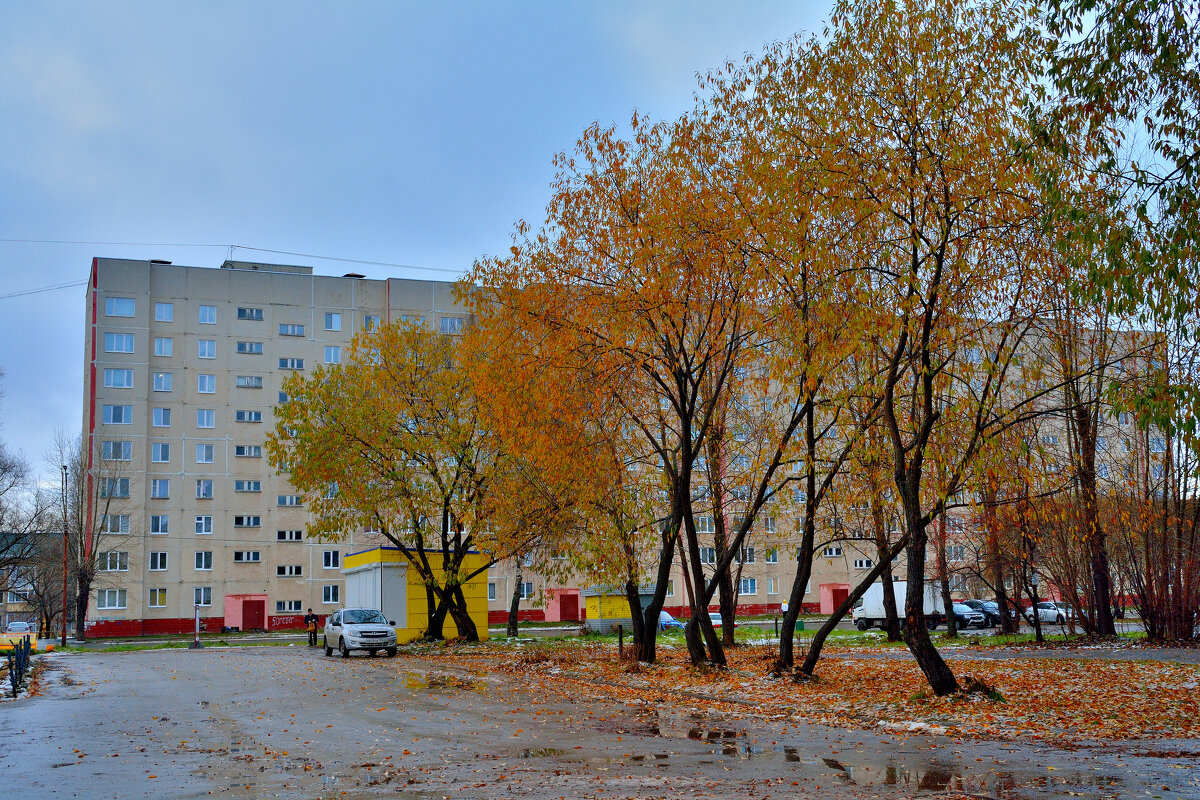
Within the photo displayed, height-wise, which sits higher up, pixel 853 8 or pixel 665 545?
pixel 853 8

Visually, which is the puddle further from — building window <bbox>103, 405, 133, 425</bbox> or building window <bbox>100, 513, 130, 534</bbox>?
building window <bbox>103, 405, 133, 425</bbox>

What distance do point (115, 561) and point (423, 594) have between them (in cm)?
3259

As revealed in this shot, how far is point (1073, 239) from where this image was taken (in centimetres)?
1082

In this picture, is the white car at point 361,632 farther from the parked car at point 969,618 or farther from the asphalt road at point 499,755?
the parked car at point 969,618

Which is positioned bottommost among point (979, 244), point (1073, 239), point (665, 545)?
point (665, 545)

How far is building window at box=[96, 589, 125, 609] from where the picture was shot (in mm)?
64500

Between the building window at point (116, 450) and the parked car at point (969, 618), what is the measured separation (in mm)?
50992

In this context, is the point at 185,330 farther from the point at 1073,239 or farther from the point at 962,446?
→ the point at 1073,239

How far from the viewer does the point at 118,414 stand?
222 ft

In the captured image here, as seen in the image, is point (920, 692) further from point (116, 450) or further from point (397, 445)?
point (116, 450)

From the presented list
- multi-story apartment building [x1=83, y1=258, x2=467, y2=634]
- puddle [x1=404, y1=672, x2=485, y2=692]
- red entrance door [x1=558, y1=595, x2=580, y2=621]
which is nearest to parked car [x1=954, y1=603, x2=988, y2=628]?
red entrance door [x1=558, y1=595, x2=580, y2=621]

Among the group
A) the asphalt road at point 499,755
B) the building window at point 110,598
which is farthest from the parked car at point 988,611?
the building window at point 110,598

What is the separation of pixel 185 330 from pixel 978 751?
6745 centimetres

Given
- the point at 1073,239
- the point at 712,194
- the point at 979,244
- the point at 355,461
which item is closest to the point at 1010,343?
the point at 979,244
